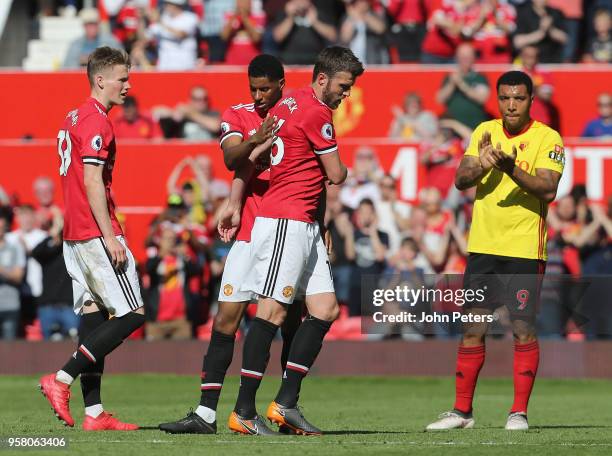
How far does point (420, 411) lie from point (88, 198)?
4393 mm

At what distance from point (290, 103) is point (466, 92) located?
1043 centimetres

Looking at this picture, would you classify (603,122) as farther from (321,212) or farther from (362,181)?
(321,212)

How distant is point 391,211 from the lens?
1756 centimetres

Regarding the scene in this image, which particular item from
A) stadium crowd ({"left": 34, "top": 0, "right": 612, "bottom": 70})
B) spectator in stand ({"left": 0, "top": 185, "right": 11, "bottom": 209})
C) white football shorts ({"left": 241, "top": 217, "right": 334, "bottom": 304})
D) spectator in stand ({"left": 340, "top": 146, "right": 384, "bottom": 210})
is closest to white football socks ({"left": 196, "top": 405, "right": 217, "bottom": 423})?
white football shorts ({"left": 241, "top": 217, "right": 334, "bottom": 304})

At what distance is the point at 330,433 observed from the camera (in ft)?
30.0

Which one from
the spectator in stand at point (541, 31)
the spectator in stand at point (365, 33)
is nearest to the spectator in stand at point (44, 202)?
the spectator in stand at point (365, 33)

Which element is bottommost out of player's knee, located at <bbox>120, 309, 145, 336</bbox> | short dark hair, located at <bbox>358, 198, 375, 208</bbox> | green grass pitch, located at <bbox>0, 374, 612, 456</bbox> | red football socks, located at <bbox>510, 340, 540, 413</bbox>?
green grass pitch, located at <bbox>0, 374, 612, 456</bbox>

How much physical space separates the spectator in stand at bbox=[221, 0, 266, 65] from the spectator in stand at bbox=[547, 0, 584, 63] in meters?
4.29

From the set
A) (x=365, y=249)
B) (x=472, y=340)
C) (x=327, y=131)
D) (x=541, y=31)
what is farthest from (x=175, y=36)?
(x=327, y=131)

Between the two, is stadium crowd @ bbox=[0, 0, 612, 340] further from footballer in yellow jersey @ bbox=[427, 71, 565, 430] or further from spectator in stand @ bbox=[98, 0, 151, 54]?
footballer in yellow jersey @ bbox=[427, 71, 565, 430]

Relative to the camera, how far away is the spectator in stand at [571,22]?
67.6ft

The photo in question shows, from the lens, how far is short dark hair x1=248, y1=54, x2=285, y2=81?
909 cm

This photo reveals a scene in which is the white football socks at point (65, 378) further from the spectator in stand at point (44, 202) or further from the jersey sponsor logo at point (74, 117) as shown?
the spectator in stand at point (44, 202)

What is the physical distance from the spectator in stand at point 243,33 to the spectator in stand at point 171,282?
4.68m
